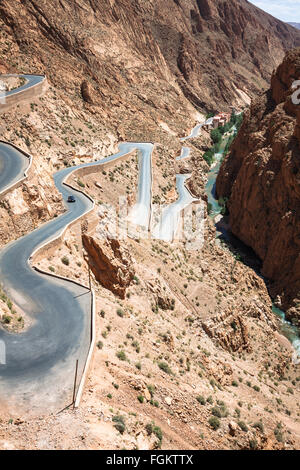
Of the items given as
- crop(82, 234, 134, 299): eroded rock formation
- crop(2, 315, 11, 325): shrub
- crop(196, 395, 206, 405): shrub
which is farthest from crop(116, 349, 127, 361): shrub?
crop(82, 234, 134, 299): eroded rock formation

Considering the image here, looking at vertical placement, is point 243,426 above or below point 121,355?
below

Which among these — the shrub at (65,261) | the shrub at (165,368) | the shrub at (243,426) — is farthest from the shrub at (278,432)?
the shrub at (65,261)

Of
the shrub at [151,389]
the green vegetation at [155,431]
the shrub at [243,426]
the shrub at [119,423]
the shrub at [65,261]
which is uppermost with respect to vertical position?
the shrub at [119,423]

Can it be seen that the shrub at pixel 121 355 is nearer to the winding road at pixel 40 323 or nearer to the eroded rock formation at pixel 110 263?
the winding road at pixel 40 323

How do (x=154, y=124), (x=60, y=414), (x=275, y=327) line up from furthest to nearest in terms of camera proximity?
(x=154, y=124) → (x=275, y=327) → (x=60, y=414)

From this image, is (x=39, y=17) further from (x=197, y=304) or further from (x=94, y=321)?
(x=94, y=321)

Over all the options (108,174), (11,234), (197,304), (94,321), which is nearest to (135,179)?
(108,174)

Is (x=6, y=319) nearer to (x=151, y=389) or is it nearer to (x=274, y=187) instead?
(x=151, y=389)
